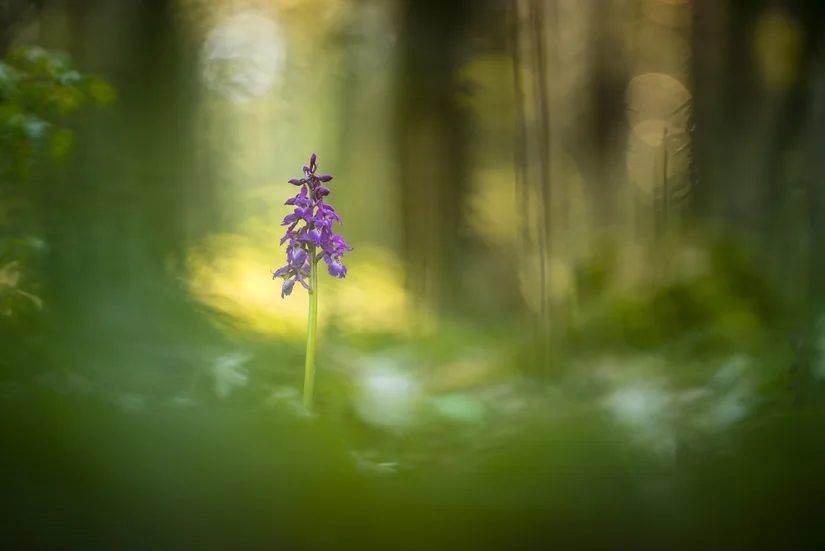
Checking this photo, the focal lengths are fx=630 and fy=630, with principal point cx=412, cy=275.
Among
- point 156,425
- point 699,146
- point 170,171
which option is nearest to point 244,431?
point 156,425

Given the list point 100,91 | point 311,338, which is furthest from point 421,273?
point 100,91

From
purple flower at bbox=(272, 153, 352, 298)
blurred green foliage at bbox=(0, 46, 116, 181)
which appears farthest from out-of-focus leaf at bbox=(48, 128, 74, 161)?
purple flower at bbox=(272, 153, 352, 298)

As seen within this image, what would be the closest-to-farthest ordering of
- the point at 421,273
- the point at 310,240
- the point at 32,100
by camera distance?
the point at 310,240 → the point at 32,100 → the point at 421,273

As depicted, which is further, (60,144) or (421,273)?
(421,273)

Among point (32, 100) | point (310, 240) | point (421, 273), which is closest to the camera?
point (310, 240)

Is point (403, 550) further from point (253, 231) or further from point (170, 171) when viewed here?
point (170, 171)

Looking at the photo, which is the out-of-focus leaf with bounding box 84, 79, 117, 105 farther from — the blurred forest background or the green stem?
the green stem

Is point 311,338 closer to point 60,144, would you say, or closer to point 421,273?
point 421,273

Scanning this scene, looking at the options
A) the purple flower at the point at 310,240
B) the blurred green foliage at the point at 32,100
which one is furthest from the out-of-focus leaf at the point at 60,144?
the purple flower at the point at 310,240
